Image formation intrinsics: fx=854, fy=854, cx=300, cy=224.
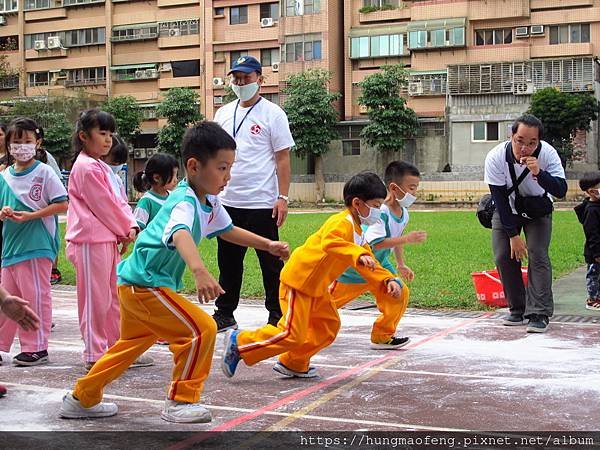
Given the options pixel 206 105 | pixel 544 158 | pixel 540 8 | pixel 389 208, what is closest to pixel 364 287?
pixel 389 208

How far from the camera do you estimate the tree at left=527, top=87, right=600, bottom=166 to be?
134 feet

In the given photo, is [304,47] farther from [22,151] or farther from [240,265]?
[22,151]

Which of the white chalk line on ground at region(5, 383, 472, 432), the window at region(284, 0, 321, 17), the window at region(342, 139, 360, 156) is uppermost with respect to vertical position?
the window at region(284, 0, 321, 17)

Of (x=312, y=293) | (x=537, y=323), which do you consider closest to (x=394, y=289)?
(x=312, y=293)

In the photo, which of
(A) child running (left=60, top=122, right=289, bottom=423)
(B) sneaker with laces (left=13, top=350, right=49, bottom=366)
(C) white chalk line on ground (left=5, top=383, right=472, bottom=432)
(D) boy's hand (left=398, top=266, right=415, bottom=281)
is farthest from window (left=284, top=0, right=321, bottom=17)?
(A) child running (left=60, top=122, right=289, bottom=423)

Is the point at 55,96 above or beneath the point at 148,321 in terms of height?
above

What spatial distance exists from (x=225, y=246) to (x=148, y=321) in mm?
3142

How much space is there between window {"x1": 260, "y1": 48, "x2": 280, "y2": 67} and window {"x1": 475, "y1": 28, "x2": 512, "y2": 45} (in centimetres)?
1281

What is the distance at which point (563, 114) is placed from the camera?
133 feet

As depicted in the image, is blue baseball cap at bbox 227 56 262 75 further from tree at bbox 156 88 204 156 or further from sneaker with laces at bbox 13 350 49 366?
tree at bbox 156 88 204 156

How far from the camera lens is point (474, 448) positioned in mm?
3893

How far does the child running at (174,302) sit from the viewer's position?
4.29 meters

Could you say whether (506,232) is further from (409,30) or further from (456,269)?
(409,30)

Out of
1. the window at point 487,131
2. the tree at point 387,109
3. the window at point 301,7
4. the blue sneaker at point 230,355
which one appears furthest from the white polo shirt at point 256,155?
the window at point 301,7
